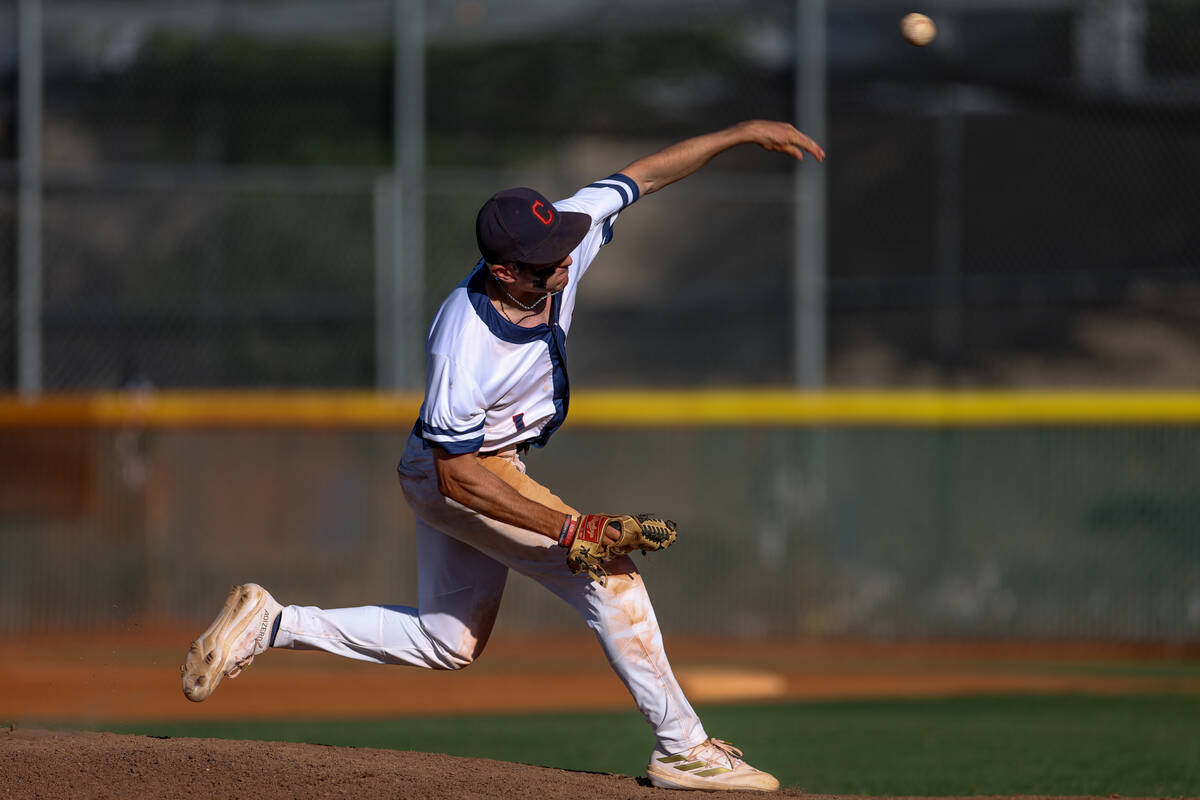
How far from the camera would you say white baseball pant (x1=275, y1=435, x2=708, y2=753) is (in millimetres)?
4273

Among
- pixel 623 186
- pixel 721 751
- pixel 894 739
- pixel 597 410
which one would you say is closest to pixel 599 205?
pixel 623 186

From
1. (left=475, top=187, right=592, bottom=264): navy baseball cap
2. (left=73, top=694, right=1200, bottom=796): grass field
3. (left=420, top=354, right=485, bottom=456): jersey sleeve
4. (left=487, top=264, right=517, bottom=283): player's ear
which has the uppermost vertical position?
(left=475, top=187, right=592, bottom=264): navy baseball cap

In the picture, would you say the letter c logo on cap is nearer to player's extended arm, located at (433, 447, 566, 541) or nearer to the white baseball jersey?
the white baseball jersey

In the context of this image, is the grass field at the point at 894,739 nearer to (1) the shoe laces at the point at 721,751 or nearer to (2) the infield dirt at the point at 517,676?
(2) the infield dirt at the point at 517,676

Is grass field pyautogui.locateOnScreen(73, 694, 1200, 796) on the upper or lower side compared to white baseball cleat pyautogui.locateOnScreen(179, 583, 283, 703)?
lower

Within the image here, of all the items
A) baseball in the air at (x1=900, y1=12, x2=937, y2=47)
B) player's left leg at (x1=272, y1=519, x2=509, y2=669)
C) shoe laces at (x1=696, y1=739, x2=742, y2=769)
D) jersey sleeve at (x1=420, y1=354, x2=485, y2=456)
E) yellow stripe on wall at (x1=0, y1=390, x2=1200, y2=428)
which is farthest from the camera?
yellow stripe on wall at (x1=0, y1=390, x2=1200, y2=428)

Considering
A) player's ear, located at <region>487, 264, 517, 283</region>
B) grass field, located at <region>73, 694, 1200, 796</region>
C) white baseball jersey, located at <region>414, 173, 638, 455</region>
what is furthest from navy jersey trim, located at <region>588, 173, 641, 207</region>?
grass field, located at <region>73, 694, 1200, 796</region>

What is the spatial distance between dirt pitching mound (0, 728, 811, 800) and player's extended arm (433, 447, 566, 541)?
0.74m

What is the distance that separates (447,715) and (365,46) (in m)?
6.70

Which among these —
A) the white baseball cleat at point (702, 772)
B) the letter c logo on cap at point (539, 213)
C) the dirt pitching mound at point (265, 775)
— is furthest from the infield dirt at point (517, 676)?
the letter c logo on cap at point (539, 213)

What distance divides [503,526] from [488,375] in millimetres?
458

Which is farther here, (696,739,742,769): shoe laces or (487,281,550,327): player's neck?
(696,739,742,769): shoe laces

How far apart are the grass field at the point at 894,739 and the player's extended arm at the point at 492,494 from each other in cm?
195

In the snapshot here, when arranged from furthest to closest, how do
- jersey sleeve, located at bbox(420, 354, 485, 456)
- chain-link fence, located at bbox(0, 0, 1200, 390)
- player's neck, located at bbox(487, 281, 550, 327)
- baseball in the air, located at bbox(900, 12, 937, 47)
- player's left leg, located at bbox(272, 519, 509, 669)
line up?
chain-link fence, located at bbox(0, 0, 1200, 390)
baseball in the air, located at bbox(900, 12, 937, 47)
player's left leg, located at bbox(272, 519, 509, 669)
player's neck, located at bbox(487, 281, 550, 327)
jersey sleeve, located at bbox(420, 354, 485, 456)
